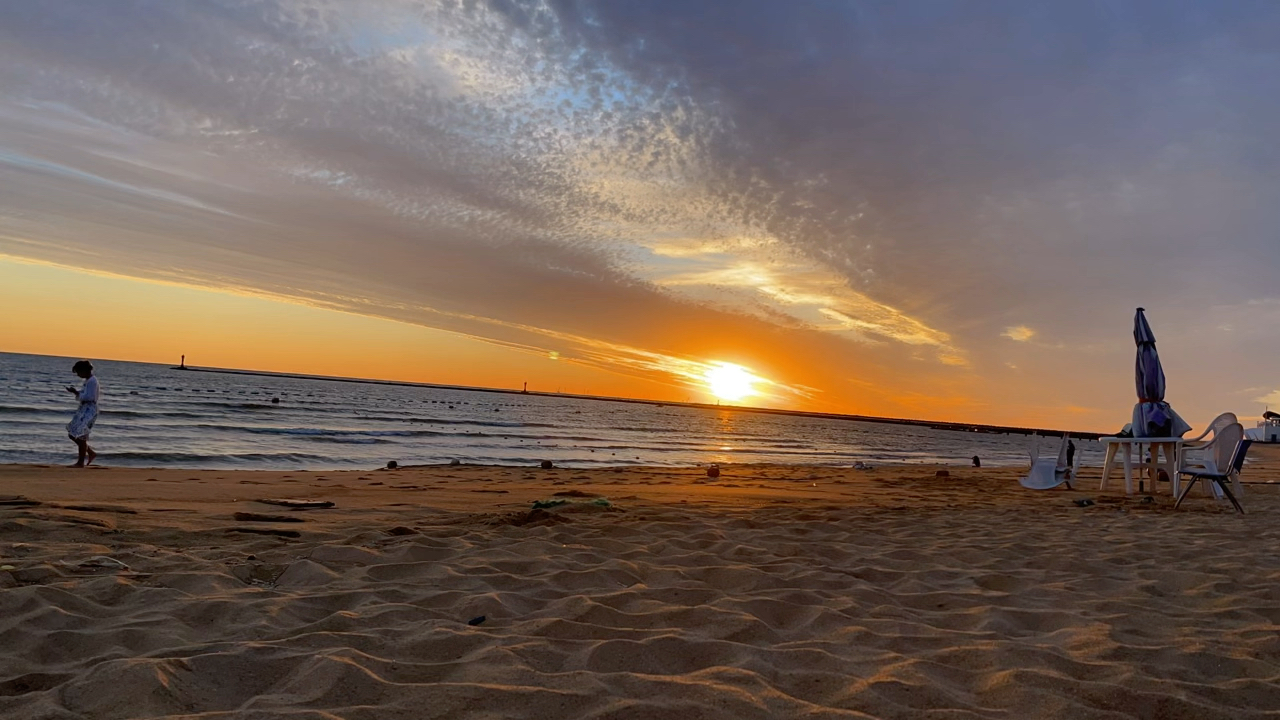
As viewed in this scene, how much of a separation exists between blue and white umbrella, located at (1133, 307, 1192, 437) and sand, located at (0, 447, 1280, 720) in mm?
2932

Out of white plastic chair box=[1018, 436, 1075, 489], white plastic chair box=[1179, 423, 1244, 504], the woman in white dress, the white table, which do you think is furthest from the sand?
the woman in white dress

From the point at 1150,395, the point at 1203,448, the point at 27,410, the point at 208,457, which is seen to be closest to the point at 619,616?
the point at 1150,395

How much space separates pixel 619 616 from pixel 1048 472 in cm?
1118

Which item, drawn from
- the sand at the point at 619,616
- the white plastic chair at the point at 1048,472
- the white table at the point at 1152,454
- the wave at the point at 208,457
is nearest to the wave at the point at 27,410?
the wave at the point at 208,457

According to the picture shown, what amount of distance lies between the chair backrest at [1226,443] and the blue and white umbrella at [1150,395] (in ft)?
2.69

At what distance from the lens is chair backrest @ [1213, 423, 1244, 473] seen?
857cm

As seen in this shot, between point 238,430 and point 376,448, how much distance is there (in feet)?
20.3

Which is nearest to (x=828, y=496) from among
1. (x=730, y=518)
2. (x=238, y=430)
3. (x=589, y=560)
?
(x=730, y=518)

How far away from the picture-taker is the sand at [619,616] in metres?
2.48

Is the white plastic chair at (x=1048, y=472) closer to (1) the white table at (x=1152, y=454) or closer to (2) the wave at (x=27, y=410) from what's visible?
(1) the white table at (x=1152, y=454)

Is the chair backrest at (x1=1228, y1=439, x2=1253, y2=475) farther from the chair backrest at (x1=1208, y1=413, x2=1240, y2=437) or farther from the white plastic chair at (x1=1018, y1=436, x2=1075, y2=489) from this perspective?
the white plastic chair at (x1=1018, y1=436, x2=1075, y2=489)

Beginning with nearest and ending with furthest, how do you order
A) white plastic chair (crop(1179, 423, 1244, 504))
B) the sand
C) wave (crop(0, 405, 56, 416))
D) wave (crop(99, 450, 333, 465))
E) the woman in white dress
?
the sand
white plastic chair (crop(1179, 423, 1244, 504))
the woman in white dress
wave (crop(99, 450, 333, 465))
wave (crop(0, 405, 56, 416))

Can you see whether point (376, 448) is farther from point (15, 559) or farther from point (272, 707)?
point (272, 707)

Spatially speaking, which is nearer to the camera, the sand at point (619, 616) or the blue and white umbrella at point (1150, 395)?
the sand at point (619, 616)
